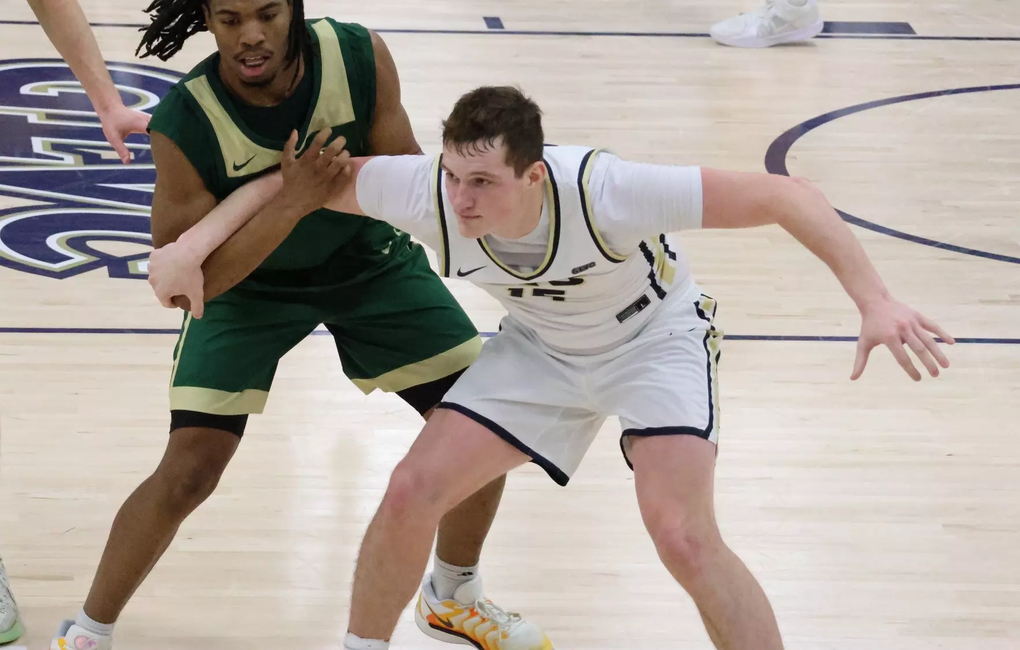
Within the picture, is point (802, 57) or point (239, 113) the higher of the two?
point (239, 113)

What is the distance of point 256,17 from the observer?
8.27 feet

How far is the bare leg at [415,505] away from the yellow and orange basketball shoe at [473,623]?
365 millimetres

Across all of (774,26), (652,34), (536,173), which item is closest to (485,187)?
(536,173)

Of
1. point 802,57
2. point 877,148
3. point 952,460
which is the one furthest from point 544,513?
point 802,57

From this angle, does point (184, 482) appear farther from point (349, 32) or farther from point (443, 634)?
point (349, 32)

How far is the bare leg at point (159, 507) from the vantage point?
2738 millimetres

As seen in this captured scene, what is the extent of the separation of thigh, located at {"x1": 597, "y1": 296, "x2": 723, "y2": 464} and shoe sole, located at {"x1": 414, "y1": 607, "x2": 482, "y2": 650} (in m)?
0.69

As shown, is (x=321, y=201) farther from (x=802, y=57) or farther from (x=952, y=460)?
(x=802, y=57)

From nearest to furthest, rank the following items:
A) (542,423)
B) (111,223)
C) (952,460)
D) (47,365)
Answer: (542,423), (952,460), (47,365), (111,223)

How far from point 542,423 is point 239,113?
0.91 meters

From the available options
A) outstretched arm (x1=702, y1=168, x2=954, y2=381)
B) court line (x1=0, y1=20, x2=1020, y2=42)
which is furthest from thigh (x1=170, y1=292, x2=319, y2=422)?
court line (x1=0, y1=20, x2=1020, y2=42)

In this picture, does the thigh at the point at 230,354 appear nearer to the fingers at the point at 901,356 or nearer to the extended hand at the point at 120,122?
the extended hand at the point at 120,122

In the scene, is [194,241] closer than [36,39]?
Yes

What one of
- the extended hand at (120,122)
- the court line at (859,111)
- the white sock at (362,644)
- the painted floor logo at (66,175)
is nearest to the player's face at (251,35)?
the extended hand at (120,122)
